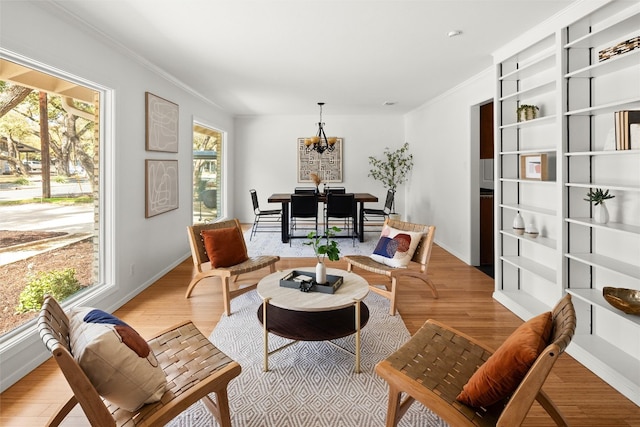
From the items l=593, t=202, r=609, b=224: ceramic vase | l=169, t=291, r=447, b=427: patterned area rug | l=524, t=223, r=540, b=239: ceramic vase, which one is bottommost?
l=169, t=291, r=447, b=427: patterned area rug

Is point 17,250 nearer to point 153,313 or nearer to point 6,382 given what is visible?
point 6,382

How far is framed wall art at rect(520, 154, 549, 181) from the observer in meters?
3.05

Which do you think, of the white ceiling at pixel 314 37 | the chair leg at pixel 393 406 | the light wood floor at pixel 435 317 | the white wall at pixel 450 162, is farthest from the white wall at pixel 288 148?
the chair leg at pixel 393 406

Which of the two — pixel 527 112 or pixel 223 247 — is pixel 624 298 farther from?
pixel 223 247

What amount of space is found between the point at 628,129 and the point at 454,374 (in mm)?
1836

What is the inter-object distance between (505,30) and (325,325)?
289cm

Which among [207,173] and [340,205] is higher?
[207,173]

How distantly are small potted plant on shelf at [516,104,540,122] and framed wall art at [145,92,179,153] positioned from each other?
3.79 meters

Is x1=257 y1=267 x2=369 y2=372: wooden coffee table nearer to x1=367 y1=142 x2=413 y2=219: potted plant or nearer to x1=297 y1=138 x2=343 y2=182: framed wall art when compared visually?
x1=367 y1=142 x2=413 y2=219: potted plant

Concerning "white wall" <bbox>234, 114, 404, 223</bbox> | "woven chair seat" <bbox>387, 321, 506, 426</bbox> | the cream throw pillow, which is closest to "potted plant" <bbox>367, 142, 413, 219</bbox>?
"white wall" <bbox>234, 114, 404, 223</bbox>

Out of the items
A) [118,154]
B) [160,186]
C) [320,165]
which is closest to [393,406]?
[118,154]

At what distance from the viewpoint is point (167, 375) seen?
1.62 m

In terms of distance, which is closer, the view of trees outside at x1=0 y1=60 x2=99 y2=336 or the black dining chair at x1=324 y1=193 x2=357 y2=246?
the view of trees outside at x1=0 y1=60 x2=99 y2=336

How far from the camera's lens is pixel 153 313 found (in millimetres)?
3254
